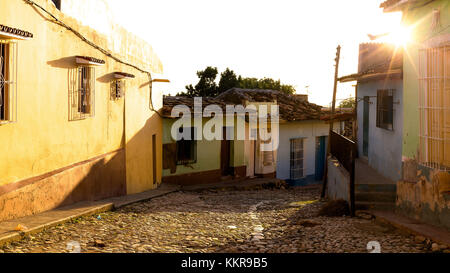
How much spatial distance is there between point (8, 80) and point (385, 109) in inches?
339

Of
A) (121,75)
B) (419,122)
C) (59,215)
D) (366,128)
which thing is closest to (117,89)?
(121,75)

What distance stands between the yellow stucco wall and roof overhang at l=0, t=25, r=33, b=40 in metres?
0.20

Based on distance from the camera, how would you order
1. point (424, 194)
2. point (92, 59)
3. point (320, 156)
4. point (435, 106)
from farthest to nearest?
point (320, 156)
point (92, 59)
point (424, 194)
point (435, 106)

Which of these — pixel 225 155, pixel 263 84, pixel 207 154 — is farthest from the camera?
pixel 263 84

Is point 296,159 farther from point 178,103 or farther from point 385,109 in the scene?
point 385,109

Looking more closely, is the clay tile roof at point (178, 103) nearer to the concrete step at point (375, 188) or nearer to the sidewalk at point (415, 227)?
the concrete step at point (375, 188)

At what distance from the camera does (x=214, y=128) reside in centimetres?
1744

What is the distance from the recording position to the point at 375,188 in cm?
966

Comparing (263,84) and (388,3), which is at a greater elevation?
(263,84)

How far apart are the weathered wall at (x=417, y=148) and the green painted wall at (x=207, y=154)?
8867 mm

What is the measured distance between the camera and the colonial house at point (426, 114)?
24.3 ft

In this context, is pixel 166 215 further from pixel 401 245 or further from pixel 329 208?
pixel 401 245

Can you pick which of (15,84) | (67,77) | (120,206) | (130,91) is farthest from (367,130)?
(15,84)

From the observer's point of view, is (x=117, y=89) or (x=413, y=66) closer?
(x=413, y=66)
